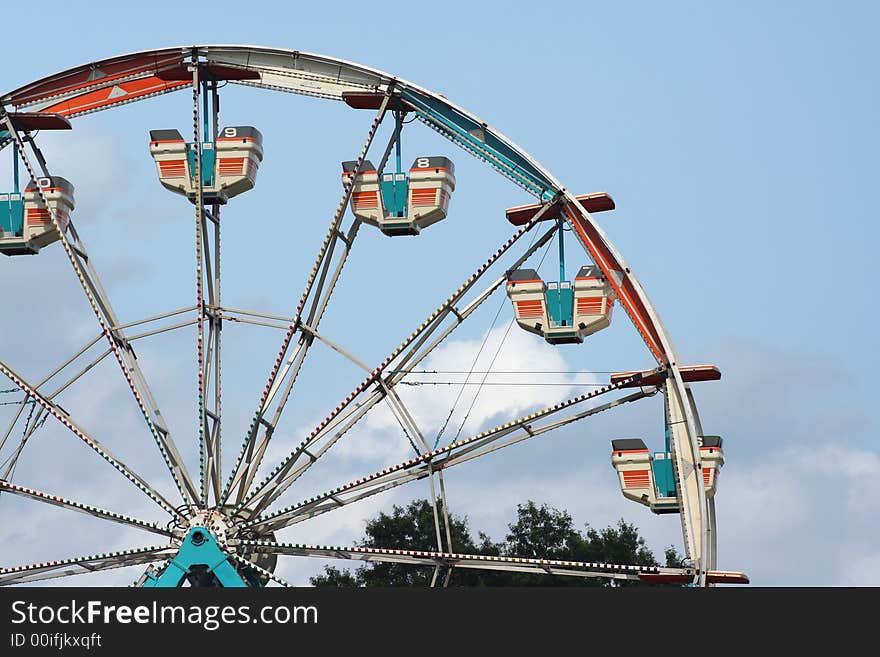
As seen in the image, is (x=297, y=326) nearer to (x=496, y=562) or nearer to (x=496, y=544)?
(x=496, y=562)

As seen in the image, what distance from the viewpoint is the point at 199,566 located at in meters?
35.7

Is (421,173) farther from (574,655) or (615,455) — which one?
(574,655)

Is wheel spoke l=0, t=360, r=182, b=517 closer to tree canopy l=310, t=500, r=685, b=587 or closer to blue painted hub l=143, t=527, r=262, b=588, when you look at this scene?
blue painted hub l=143, t=527, r=262, b=588

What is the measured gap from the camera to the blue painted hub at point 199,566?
3559cm

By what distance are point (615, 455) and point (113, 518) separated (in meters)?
8.98

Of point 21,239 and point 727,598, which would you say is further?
point 21,239

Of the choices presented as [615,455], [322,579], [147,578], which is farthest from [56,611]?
[322,579]

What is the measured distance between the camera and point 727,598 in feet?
93.0

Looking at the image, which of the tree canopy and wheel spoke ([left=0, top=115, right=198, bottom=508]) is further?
the tree canopy

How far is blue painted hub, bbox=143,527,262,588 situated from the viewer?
3559cm

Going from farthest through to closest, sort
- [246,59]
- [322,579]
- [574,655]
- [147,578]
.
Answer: [322,579] → [246,59] → [147,578] → [574,655]

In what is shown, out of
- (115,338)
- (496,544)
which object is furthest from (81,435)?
(496,544)

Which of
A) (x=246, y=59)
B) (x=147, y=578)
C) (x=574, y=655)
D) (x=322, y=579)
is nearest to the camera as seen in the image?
(x=574, y=655)

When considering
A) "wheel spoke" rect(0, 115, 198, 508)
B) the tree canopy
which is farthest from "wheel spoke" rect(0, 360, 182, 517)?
the tree canopy
